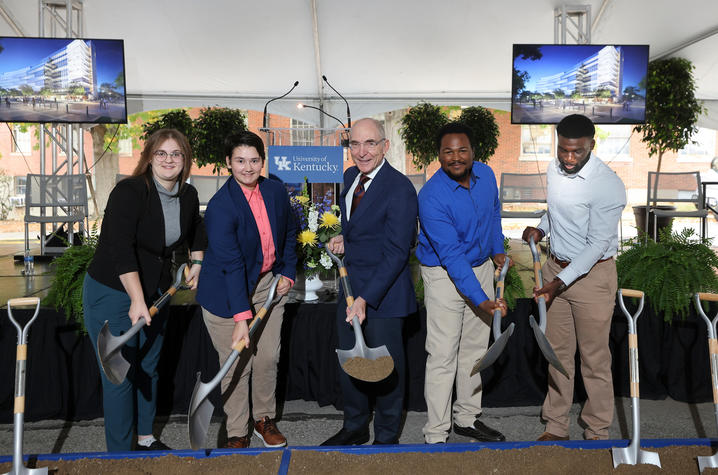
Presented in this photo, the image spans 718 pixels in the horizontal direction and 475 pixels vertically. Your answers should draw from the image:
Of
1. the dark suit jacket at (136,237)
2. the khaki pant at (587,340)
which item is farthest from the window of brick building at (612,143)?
the dark suit jacket at (136,237)

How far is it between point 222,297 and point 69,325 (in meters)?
1.22

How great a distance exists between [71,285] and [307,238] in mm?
1322

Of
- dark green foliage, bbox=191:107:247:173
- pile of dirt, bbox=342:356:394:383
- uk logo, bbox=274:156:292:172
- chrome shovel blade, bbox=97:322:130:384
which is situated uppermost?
dark green foliage, bbox=191:107:247:173

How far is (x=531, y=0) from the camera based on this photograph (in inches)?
245

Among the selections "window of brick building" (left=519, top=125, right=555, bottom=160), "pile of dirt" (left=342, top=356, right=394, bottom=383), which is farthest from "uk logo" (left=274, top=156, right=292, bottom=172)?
"window of brick building" (left=519, top=125, right=555, bottom=160)

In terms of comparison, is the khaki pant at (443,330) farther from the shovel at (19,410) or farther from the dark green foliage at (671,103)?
the dark green foliage at (671,103)

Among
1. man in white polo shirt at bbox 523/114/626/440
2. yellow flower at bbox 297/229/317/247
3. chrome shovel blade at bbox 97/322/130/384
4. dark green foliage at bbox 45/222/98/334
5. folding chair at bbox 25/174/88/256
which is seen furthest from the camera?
folding chair at bbox 25/174/88/256

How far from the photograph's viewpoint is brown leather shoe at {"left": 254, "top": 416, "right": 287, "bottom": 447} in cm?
273

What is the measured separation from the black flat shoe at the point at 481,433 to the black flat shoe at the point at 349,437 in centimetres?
49

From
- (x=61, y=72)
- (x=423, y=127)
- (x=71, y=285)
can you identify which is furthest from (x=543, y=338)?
(x=423, y=127)

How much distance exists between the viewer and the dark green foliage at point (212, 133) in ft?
25.7

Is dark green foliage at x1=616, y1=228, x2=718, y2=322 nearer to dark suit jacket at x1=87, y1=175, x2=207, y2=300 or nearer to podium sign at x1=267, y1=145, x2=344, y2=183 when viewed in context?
podium sign at x1=267, y1=145, x2=344, y2=183

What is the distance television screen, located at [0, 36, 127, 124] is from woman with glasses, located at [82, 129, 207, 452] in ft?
13.0

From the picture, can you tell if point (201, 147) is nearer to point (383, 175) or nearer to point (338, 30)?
point (338, 30)
